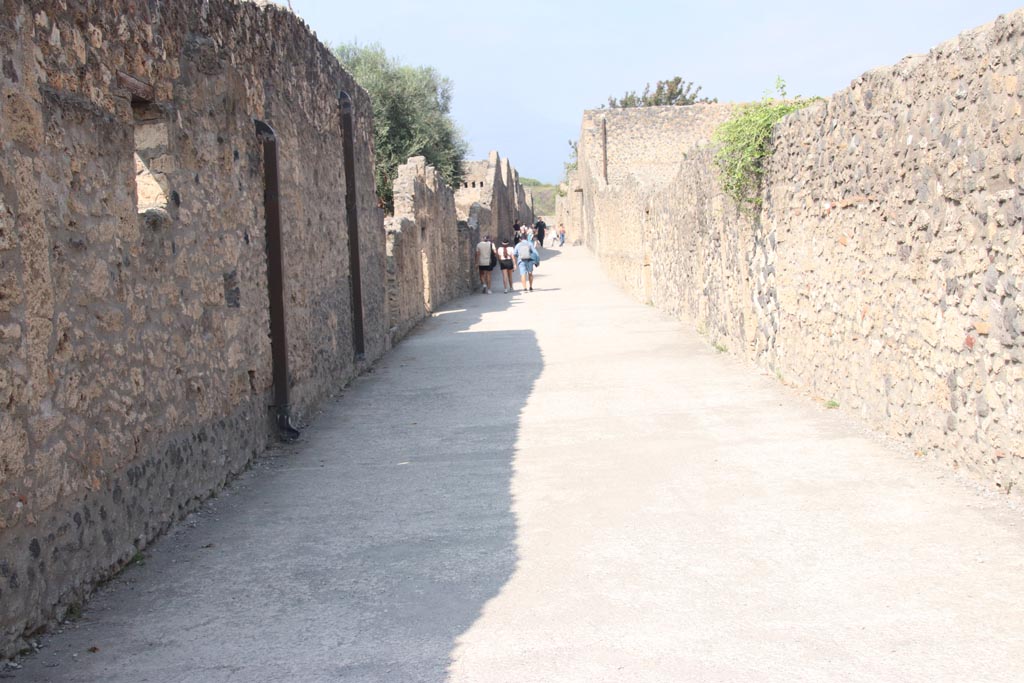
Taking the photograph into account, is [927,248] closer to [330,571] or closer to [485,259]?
[330,571]

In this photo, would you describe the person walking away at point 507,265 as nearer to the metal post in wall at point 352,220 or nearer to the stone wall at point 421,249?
the stone wall at point 421,249

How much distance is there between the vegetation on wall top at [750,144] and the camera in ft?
32.2

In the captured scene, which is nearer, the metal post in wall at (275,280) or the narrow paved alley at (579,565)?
the narrow paved alley at (579,565)

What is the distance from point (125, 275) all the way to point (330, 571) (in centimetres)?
178

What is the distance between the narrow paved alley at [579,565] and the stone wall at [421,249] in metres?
7.21

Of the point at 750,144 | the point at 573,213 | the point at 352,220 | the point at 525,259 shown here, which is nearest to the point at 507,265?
the point at 525,259

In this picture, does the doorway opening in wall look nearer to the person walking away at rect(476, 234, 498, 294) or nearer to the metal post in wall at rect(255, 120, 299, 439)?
the metal post in wall at rect(255, 120, 299, 439)

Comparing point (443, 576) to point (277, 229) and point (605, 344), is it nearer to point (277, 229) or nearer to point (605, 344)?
point (277, 229)

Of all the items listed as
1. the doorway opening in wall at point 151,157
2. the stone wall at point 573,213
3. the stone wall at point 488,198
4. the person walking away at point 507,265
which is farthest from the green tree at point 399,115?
the doorway opening in wall at point 151,157

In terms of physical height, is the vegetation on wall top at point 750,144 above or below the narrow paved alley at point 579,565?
above

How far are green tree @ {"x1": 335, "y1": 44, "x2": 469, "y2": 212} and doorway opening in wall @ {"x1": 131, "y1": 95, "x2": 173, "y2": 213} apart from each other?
25877 mm

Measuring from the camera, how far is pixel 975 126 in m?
5.44

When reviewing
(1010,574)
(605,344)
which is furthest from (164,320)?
(605,344)

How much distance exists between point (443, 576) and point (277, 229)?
163 inches
